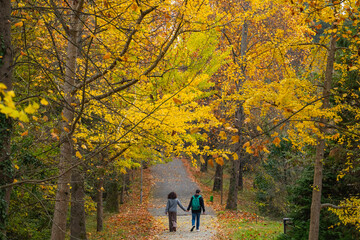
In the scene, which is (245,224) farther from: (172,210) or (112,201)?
(112,201)

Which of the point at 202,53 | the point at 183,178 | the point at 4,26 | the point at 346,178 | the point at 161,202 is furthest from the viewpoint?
the point at 183,178

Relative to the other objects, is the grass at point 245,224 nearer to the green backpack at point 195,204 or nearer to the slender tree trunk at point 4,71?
the green backpack at point 195,204

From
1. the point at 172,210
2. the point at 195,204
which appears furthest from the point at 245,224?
the point at 172,210

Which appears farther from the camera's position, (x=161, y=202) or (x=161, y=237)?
(x=161, y=202)

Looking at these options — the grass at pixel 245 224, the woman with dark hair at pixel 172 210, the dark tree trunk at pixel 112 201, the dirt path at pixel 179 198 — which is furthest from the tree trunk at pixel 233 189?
the dark tree trunk at pixel 112 201

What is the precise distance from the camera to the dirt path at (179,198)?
491 inches

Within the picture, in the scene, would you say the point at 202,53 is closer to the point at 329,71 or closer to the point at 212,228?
the point at 329,71

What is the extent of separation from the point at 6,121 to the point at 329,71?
6093 millimetres

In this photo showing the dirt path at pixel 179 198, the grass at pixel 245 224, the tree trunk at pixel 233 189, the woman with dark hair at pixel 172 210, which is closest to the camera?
the grass at pixel 245 224

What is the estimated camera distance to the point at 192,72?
11.1 meters

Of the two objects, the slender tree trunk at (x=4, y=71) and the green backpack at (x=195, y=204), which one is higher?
the slender tree trunk at (x=4, y=71)

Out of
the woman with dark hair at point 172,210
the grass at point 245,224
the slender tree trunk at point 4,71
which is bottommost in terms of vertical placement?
the grass at point 245,224

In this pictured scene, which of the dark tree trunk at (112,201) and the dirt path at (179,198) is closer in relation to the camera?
the dirt path at (179,198)

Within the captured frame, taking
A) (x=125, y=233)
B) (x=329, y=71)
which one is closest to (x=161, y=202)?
(x=125, y=233)
